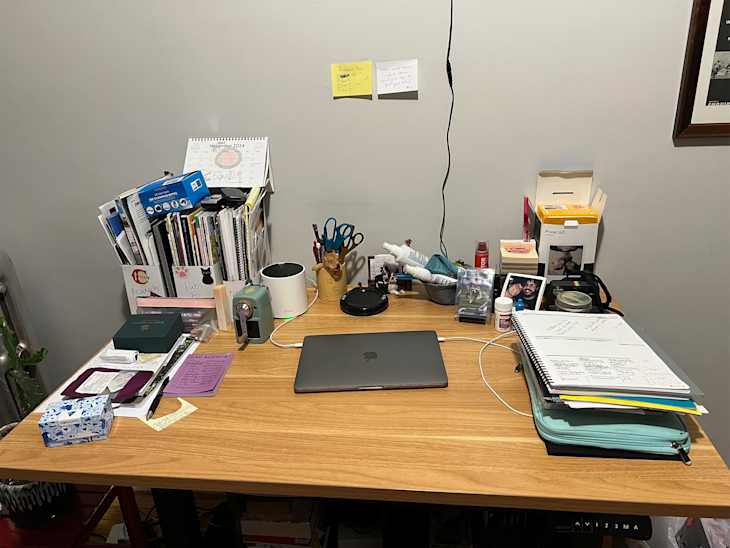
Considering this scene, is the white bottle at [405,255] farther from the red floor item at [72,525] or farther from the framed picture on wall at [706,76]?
the red floor item at [72,525]

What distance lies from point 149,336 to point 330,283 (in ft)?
1.58

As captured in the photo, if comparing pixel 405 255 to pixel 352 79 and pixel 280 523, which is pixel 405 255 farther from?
pixel 280 523

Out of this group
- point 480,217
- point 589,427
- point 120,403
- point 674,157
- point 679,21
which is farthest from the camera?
point 480,217

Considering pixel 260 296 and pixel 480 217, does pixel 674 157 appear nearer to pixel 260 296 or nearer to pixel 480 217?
pixel 480 217

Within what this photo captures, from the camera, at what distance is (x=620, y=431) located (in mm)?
852

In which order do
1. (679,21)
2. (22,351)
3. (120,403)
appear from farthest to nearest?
1. (22,351)
2. (679,21)
3. (120,403)

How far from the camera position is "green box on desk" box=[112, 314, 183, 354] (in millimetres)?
1189

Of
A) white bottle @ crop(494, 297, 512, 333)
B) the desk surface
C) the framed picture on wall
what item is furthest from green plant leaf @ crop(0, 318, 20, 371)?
the framed picture on wall

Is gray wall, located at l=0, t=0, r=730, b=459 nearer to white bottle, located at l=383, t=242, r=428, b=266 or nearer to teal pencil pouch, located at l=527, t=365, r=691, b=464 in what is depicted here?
white bottle, located at l=383, t=242, r=428, b=266

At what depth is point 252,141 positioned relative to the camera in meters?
1.42

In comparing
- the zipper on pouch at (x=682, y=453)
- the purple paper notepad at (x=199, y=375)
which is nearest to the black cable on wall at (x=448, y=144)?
the purple paper notepad at (x=199, y=375)

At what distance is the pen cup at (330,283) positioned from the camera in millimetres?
1396

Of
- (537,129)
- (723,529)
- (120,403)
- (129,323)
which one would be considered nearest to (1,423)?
(129,323)

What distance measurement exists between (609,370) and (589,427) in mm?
109
